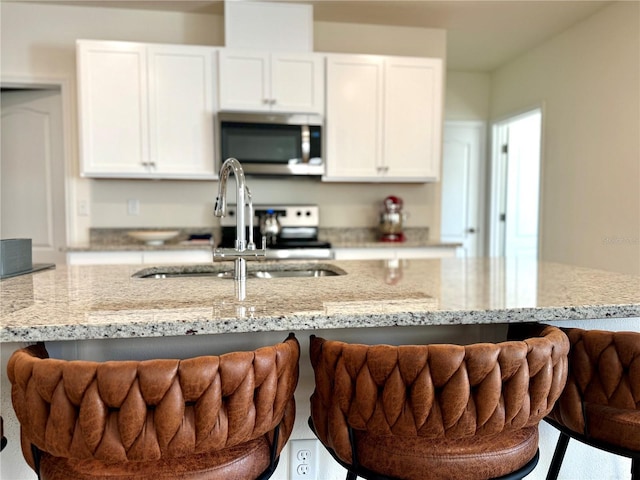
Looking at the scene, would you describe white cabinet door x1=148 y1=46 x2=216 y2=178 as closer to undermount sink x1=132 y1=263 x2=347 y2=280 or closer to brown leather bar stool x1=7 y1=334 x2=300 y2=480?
undermount sink x1=132 y1=263 x2=347 y2=280

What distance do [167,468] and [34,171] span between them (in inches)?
135

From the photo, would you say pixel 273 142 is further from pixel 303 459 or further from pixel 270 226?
pixel 303 459

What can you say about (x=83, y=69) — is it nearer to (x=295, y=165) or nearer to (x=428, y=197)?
(x=295, y=165)

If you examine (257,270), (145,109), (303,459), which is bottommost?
(303,459)

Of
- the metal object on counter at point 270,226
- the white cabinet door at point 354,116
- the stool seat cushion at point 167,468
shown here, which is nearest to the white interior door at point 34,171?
the metal object on counter at point 270,226

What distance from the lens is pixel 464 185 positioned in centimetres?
492

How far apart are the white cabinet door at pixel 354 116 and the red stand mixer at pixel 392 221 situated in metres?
0.30

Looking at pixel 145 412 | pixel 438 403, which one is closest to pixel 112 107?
pixel 145 412

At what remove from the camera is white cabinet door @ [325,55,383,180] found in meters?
3.26

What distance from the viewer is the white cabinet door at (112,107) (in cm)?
303

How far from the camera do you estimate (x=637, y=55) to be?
301cm

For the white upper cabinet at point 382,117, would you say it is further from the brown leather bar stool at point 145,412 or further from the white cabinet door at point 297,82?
the brown leather bar stool at point 145,412

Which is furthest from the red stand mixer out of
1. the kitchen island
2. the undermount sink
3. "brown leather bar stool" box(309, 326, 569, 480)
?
"brown leather bar stool" box(309, 326, 569, 480)

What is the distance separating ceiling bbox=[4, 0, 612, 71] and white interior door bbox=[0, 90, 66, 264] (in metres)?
0.76
